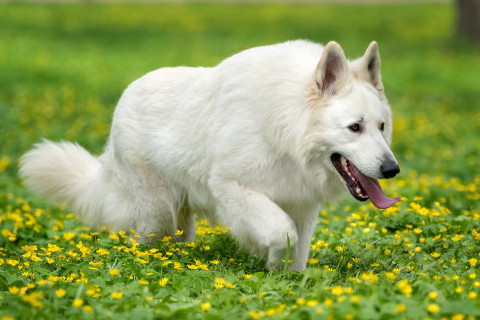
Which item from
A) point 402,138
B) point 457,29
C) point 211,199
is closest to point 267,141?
point 211,199

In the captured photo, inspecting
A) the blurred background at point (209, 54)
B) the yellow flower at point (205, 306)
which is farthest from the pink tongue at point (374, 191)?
the blurred background at point (209, 54)

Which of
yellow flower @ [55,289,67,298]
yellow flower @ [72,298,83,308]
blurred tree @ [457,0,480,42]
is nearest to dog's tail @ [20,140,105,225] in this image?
yellow flower @ [55,289,67,298]

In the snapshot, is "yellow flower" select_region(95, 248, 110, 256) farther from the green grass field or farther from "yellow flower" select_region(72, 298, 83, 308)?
"yellow flower" select_region(72, 298, 83, 308)

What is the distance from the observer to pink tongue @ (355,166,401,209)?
4.73 metres

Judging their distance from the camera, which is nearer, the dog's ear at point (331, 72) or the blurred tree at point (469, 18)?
the dog's ear at point (331, 72)

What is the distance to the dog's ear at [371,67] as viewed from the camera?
4836 millimetres

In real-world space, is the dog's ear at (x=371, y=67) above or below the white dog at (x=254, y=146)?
above

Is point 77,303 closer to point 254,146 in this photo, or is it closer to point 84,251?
point 84,251

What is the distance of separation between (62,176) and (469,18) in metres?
16.9

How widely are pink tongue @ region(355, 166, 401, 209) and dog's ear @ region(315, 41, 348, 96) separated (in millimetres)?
578

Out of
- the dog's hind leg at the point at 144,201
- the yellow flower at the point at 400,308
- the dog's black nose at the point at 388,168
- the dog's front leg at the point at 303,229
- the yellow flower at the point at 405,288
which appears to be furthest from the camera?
the dog's hind leg at the point at 144,201

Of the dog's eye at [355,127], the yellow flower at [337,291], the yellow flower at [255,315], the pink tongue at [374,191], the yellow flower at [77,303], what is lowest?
the yellow flower at [77,303]

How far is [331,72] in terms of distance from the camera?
185 inches

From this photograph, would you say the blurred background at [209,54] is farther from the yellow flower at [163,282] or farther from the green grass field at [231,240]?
the yellow flower at [163,282]
